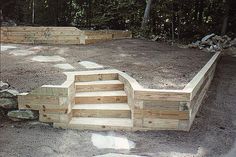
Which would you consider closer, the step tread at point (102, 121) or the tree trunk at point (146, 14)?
the step tread at point (102, 121)

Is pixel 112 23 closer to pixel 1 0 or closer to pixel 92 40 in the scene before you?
pixel 92 40

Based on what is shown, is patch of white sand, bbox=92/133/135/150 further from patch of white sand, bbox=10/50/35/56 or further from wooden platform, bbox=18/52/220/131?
patch of white sand, bbox=10/50/35/56

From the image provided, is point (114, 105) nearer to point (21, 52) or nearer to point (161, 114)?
point (161, 114)

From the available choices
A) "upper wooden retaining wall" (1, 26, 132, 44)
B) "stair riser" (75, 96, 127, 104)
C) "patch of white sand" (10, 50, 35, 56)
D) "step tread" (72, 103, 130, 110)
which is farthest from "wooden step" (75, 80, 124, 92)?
"upper wooden retaining wall" (1, 26, 132, 44)

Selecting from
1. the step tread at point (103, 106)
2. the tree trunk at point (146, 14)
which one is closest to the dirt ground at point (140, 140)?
the step tread at point (103, 106)

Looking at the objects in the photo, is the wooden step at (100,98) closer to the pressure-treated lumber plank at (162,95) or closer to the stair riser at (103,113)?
the stair riser at (103,113)

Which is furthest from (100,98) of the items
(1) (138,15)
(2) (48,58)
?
(1) (138,15)

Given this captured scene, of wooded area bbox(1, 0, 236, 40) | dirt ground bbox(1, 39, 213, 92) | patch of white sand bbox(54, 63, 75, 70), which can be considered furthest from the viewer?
wooded area bbox(1, 0, 236, 40)

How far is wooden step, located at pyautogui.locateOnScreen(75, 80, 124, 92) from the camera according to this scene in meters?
5.12

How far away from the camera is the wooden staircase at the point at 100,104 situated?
14.5 feet

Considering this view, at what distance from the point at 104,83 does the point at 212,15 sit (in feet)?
24.0

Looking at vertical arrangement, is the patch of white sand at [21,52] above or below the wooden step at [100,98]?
above

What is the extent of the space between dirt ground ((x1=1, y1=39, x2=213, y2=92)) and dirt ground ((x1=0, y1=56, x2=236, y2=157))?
637 mm

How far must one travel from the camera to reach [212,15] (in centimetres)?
1118
